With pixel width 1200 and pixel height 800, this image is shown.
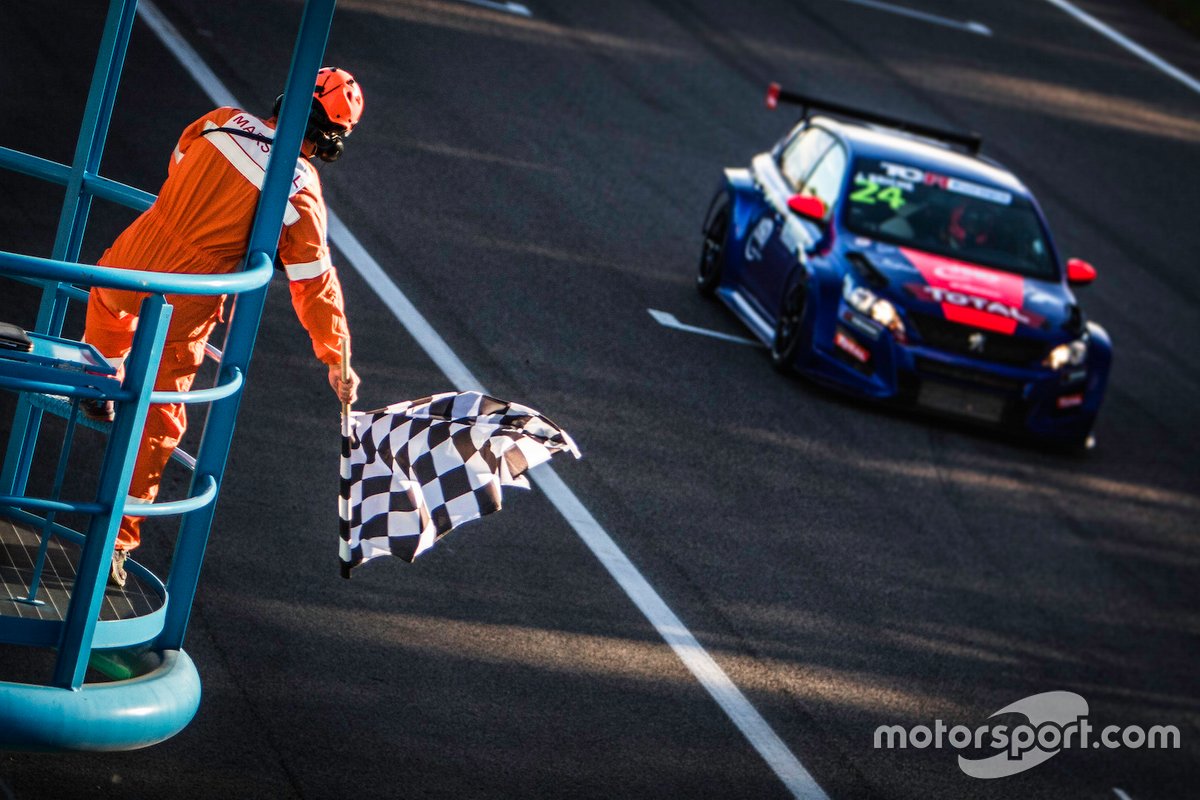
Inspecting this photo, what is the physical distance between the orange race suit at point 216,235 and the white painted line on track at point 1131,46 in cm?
1841

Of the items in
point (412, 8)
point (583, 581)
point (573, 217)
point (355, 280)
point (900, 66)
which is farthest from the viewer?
point (900, 66)

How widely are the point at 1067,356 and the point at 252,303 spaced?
761cm

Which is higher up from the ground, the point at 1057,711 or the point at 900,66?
the point at 900,66

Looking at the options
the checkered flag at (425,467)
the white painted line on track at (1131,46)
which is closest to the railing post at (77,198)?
the checkered flag at (425,467)

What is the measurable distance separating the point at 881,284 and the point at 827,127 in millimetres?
1943

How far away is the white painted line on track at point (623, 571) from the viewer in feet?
21.7

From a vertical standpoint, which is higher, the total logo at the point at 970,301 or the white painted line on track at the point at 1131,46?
the white painted line on track at the point at 1131,46

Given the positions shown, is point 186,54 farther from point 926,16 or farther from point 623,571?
point 926,16

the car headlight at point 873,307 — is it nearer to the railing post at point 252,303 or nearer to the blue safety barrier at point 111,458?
the blue safety barrier at point 111,458

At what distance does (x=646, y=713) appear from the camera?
6.62 metres

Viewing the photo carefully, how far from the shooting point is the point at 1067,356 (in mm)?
10914

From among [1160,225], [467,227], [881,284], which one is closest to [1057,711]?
[881,284]

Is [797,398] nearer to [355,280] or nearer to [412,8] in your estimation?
[355,280]

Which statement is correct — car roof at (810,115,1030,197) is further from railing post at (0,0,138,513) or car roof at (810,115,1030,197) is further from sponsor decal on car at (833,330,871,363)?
railing post at (0,0,138,513)
